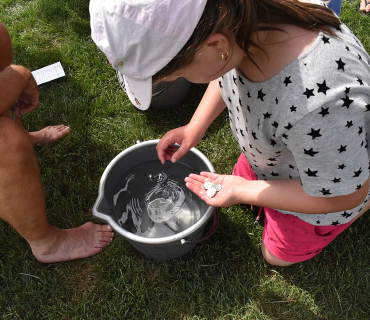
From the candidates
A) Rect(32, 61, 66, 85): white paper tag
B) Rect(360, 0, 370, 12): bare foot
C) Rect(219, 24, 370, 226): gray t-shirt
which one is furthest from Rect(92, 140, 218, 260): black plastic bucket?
Rect(360, 0, 370, 12): bare foot

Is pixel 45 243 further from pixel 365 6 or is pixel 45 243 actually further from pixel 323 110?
pixel 365 6

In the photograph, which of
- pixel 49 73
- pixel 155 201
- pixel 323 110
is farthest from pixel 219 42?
pixel 49 73

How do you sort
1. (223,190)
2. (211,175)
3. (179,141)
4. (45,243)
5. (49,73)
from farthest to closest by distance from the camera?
(49,73) → (45,243) → (179,141) → (211,175) → (223,190)

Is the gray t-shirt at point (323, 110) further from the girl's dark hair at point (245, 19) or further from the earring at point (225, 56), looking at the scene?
the earring at point (225, 56)

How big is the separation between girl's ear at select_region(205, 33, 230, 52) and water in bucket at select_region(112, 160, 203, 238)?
1.05m

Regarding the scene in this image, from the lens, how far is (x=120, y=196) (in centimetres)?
174

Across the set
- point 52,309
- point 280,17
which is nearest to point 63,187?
point 52,309

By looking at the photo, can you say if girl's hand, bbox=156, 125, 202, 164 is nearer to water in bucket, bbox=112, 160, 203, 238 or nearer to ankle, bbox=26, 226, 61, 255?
water in bucket, bbox=112, 160, 203, 238

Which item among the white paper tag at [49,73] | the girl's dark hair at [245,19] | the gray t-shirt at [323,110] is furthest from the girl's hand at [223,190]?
the white paper tag at [49,73]

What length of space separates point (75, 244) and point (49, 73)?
4.60 ft

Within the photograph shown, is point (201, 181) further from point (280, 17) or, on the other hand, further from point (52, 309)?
point (52, 309)

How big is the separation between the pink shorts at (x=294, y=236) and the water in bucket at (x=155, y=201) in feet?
1.41

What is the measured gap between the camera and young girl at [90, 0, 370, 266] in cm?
71

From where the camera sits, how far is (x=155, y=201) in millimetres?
1833
